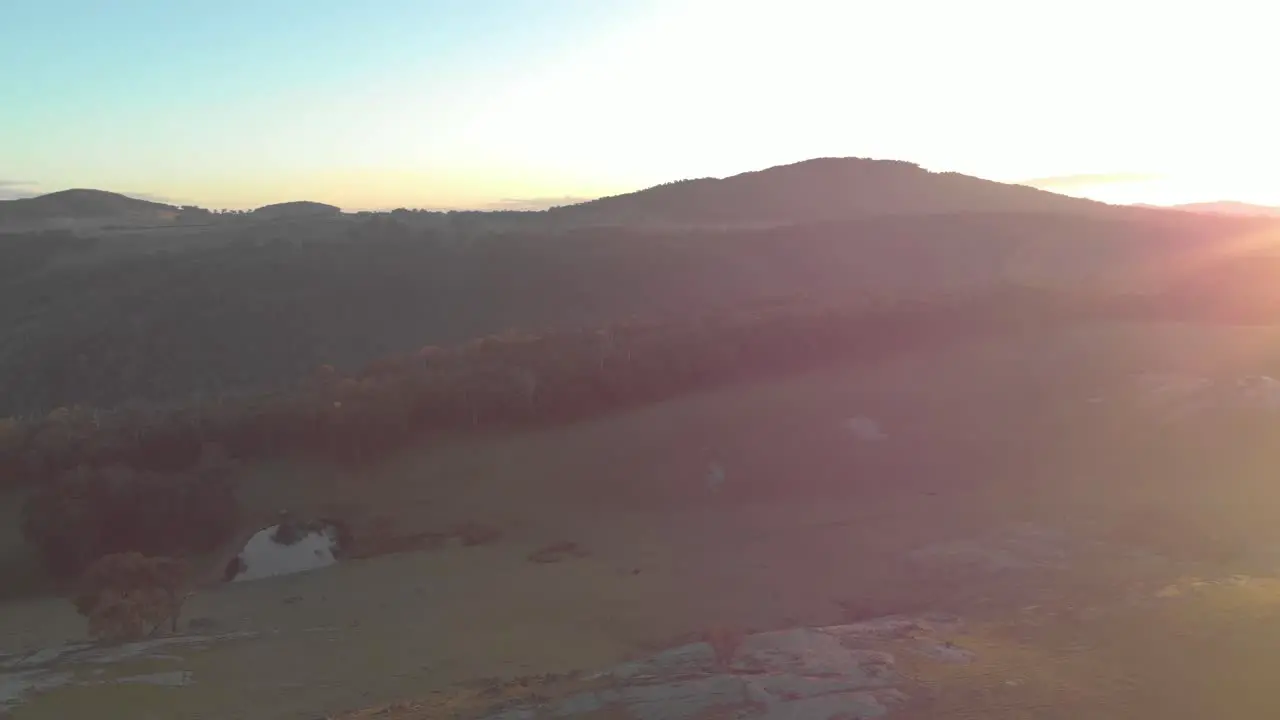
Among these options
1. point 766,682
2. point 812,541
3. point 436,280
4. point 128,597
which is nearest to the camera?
point 766,682

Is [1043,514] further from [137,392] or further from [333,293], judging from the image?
[333,293]

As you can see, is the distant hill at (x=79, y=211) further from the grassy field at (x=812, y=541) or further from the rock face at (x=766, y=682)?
the rock face at (x=766, y=682)

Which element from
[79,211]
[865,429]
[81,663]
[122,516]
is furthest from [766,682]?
[79,211]

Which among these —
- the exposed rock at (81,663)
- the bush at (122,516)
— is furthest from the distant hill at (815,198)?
the exposed rock at (81,663)

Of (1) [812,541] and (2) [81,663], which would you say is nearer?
(2) [81,663]

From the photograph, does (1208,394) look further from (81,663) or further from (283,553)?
(81,663)

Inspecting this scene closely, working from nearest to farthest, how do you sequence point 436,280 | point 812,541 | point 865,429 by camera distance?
point 812,541 → point 865,429 → point 436,280
